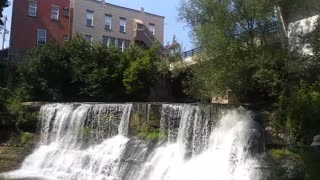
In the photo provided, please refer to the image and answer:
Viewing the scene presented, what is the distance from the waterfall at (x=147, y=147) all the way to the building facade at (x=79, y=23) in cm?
1483

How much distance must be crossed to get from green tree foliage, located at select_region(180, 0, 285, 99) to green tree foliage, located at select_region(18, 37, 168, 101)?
396 inches

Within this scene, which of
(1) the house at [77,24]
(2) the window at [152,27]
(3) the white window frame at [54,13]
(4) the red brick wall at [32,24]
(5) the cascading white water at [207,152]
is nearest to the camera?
(5) the cascading white water at [207,152]

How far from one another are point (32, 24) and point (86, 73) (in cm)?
989

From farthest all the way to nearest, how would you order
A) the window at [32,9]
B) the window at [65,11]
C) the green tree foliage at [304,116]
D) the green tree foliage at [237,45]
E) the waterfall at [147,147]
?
the window at [65,11], the window at [32,9], the green tree foliage at [237,45], the waterfall at [147,147], the green tree foliage at [304,116]

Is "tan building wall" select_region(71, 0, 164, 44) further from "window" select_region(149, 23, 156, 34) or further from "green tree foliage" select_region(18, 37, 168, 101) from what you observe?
"green tree foliage" select_region(18, 37, 168, 101)

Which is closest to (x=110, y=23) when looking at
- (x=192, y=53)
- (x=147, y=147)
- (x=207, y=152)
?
(x=192, y=53)

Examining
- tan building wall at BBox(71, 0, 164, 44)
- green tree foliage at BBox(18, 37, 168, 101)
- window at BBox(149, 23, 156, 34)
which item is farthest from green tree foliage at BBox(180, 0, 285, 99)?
window at BBox(149, 23, 156, 34)

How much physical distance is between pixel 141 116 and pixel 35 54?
1371cm

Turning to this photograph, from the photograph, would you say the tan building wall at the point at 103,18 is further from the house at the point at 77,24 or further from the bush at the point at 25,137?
the bush at the point at 25,137

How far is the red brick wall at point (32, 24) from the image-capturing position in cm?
3806

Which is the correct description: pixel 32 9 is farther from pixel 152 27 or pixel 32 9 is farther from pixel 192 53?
pixel 192 53

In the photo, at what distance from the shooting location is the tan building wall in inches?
1663

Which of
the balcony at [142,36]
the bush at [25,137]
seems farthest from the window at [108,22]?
the bush at [25,137]

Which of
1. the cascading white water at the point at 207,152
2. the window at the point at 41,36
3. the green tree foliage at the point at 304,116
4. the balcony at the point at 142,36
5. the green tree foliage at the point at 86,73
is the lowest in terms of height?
the cascading white water at the point at 207,152
